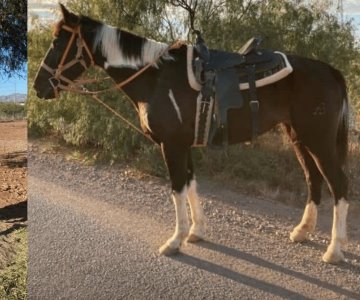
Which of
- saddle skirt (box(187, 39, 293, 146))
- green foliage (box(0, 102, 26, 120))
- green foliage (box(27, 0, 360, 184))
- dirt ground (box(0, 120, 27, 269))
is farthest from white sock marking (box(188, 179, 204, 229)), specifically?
dirt ground (box(0, 120, 27, 269))

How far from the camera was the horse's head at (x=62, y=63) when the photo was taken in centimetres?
223

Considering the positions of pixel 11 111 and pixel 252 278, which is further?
pixel 11 111

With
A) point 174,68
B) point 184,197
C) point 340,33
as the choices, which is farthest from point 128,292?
point 340,33

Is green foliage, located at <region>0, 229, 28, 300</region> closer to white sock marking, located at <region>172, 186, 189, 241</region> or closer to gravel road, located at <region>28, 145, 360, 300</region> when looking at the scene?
gravel road, located at <region>28, 145, 360, 300</region>

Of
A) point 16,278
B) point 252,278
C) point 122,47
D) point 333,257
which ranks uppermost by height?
point 122,47

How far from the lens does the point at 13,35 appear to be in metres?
2.69

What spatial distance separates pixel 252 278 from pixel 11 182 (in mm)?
1452

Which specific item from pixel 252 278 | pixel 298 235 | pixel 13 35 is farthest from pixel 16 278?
pixel 298 235

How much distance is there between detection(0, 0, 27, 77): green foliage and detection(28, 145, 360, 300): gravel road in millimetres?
636

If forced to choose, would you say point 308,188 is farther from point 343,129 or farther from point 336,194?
point 343,129

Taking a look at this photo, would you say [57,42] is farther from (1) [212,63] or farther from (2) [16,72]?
(1) [212,63]

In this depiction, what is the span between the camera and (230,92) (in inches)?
87.2

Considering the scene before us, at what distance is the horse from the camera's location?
7.34 feet

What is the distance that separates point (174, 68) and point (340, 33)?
30.0 inches
